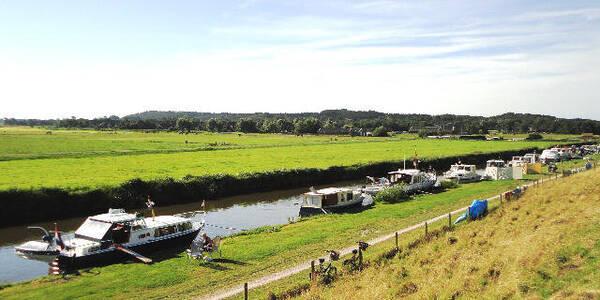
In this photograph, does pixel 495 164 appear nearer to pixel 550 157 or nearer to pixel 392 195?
pixel 550 157

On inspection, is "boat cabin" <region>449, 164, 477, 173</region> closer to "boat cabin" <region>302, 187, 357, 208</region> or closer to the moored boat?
"boat cabin" <region>302, 187, 357, 208</region>

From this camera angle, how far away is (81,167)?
201ft

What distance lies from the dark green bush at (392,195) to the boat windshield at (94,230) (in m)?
26.5

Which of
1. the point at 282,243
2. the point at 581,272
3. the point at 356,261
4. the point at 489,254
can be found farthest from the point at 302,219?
the point at 581,272

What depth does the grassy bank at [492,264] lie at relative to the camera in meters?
17.3

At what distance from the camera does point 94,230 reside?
98.6ft

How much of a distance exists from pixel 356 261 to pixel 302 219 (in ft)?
56.9

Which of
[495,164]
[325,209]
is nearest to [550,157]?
[495,164]

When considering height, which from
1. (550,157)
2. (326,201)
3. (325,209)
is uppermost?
(550,157)

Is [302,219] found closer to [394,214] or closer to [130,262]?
[394,214]

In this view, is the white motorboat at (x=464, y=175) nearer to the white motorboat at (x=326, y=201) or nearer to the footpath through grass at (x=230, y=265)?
the white motorboat at (x=326, y=201)

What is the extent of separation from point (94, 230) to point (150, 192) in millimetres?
20248

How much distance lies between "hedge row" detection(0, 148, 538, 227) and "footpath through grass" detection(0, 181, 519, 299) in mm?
18021

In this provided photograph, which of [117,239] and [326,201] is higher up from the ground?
[326,201]
